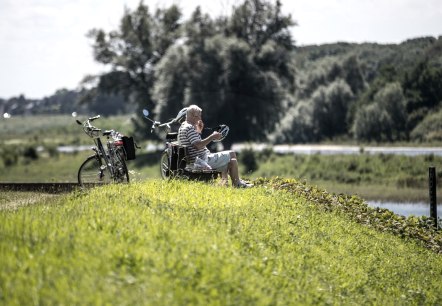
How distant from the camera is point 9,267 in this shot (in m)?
7.96

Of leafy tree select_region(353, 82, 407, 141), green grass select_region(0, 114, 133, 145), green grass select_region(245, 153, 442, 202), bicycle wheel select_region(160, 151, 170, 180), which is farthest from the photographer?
green grass select_region(0, 114, 133, 145)

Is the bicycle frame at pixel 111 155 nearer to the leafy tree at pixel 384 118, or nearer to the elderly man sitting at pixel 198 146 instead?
the elderly man sitting at pixel 198 146

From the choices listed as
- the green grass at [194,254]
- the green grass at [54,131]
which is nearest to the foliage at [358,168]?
the green grass at [54,131]

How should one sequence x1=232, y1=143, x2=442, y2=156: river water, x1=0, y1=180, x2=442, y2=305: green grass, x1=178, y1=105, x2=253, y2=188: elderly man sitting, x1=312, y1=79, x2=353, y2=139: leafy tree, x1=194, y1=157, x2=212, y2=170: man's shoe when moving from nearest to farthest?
1. x1=0, y1=180, x2=442, y2=305: green grass
2. x1=178, y1=105, x2=253, y2=188: elderly man sitting
3. x1=194, y1=157, x2=212, y2=170: man's shoe
4. x1=232, y1=143, x2=442, y2=156: river water
5. x1=312, y1=79, x2=353, y2=139: leafy tree

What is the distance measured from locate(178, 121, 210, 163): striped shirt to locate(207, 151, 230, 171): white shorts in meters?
0.23

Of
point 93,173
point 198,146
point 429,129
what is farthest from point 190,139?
point 429,129

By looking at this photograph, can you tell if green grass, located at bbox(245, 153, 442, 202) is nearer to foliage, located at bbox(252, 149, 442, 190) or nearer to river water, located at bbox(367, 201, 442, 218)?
foliage, located at bbox(252, 149, 442, 190)

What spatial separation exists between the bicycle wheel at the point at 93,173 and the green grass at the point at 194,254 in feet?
7.01

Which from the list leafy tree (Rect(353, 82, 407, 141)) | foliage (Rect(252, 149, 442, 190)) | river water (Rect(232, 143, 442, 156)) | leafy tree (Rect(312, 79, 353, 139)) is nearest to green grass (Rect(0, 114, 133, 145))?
river water (Rect(232, 143, 442, 156))

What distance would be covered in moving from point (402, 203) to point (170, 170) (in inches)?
941

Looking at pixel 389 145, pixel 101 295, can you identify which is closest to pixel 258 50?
pixel 389 145

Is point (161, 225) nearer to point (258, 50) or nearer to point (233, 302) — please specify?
point (233, 302)

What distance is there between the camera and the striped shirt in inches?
612

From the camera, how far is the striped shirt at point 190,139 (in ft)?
51.0
